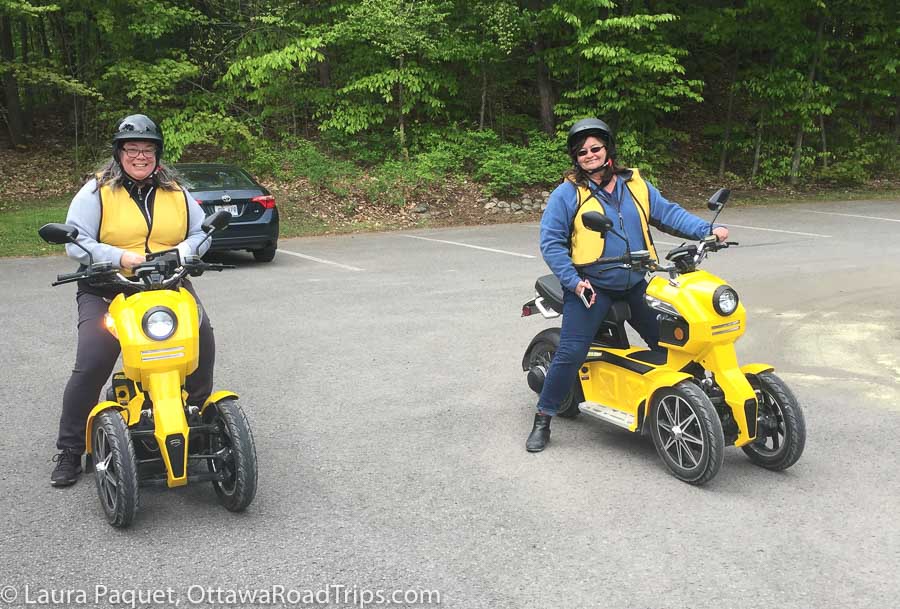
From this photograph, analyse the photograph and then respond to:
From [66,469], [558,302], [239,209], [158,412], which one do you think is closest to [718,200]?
[558,302]

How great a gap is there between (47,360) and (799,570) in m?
6.03

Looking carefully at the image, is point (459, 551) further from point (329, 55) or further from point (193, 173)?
point (329, 55)

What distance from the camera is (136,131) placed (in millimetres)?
4422

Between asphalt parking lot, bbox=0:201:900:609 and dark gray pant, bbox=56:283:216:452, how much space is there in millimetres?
336

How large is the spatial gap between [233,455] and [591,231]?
7.42ft

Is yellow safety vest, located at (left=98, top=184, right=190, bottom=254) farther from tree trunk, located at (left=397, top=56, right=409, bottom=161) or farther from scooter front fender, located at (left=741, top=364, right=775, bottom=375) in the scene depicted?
tree trunk, located at (left=397, top=56, right=409, bottom=161)

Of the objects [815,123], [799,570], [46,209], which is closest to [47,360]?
[799,570]

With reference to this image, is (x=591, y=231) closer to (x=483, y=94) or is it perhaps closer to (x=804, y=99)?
(x=483, y=94)

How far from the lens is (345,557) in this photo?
13.0 ft

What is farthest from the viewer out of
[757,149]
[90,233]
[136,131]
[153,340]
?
[757,149]

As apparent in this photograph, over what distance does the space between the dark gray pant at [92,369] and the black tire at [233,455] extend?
0.29 m

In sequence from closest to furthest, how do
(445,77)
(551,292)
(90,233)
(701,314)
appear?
(90,233) < (701,314) < (551,292) < (445,77)

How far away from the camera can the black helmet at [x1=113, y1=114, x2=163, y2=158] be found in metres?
4.41

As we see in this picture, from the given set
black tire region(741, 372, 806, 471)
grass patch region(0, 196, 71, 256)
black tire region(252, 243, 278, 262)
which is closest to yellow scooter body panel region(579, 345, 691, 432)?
black tire region(741, 372, 806, 471)
